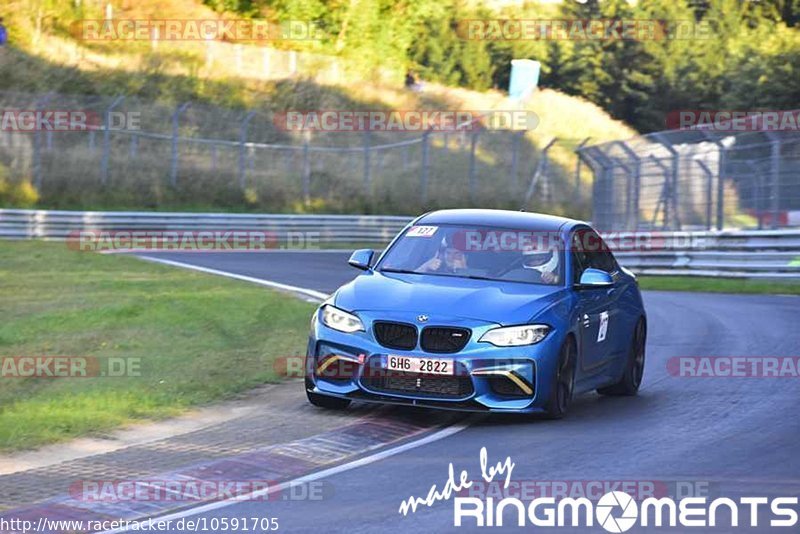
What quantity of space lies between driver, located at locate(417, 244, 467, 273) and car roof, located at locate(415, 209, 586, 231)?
1.14ft

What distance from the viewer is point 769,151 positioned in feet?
87.2

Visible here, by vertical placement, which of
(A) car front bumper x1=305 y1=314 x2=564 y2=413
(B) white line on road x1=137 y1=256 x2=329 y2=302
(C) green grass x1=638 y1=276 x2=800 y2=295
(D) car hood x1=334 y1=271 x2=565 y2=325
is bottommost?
(C) green grass x1=638 y1=276 x2=800 y2=295

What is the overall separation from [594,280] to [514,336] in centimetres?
121

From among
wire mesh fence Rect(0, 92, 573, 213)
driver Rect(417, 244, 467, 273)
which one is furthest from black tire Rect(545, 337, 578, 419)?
wire mesh fence Rect(0, 92, 573, 213)

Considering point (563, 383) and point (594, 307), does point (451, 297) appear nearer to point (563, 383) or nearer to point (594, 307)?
point (563, 383)

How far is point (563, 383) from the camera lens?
10.3 m

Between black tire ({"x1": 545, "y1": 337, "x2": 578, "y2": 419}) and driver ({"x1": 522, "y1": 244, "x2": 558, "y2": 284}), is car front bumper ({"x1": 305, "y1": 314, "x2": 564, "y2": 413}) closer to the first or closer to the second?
black tire ({"x1": 545, "y1": 337, "x2": 578, "y2": 419})

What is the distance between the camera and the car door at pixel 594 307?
10.8 m

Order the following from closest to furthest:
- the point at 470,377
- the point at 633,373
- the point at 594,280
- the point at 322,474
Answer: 1. the point at 322,474
2. the point at 470,377
3. the point at 594,280
4. the point at 633,373

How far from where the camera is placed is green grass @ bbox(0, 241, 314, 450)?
34.9ft

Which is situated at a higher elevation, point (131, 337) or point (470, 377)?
point (470, 377)

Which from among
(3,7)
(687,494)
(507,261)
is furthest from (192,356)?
(3,7)

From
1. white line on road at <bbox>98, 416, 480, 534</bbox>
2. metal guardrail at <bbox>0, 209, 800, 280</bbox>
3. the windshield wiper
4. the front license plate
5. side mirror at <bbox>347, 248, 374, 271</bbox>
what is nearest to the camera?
white line on road at <bbox>98, 416, 480, 534</bbox>

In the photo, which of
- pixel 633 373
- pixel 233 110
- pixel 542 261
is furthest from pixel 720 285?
pixel 233 110
